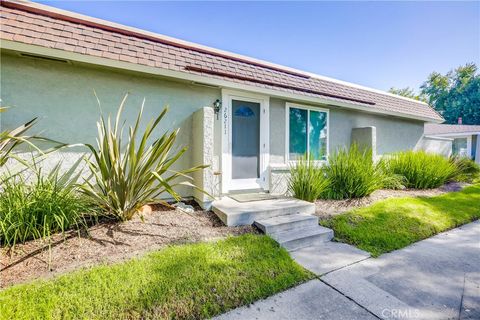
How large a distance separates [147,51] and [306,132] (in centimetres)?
485

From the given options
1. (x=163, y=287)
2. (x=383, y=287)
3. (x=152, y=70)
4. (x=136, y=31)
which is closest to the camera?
(x=163, y=287)

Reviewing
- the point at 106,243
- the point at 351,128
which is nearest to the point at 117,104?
the point at 106,243

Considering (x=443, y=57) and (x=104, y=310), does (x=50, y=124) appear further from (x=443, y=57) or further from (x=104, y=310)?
(x=443, y=57)

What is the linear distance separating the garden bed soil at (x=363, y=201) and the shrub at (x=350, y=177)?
0.71 ft

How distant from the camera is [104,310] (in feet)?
6.54

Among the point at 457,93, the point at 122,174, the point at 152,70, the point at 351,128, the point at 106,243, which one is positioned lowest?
the point at 106,243

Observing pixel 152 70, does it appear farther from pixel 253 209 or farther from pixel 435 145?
pixel 435 145

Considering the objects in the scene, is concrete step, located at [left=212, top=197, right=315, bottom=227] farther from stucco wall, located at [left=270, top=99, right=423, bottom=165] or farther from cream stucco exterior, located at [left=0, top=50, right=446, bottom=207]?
stucco wall, located at [left=270, top=99, right=423, bottom=165]

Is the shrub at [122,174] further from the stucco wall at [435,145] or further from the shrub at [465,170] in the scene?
the stucco wall at [435,145]

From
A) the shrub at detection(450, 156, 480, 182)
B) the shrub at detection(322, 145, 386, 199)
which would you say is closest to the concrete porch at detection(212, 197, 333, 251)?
the shrub at detection(322, 145, 386, 199)

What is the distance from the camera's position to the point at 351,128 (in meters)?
7.80

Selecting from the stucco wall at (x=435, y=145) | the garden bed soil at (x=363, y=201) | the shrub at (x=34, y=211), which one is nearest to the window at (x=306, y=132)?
the garden bed soil at (x=363, y=201)

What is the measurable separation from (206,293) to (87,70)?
462 cm

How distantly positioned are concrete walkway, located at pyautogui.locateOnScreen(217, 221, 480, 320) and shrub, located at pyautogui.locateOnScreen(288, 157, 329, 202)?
67.3 inches
